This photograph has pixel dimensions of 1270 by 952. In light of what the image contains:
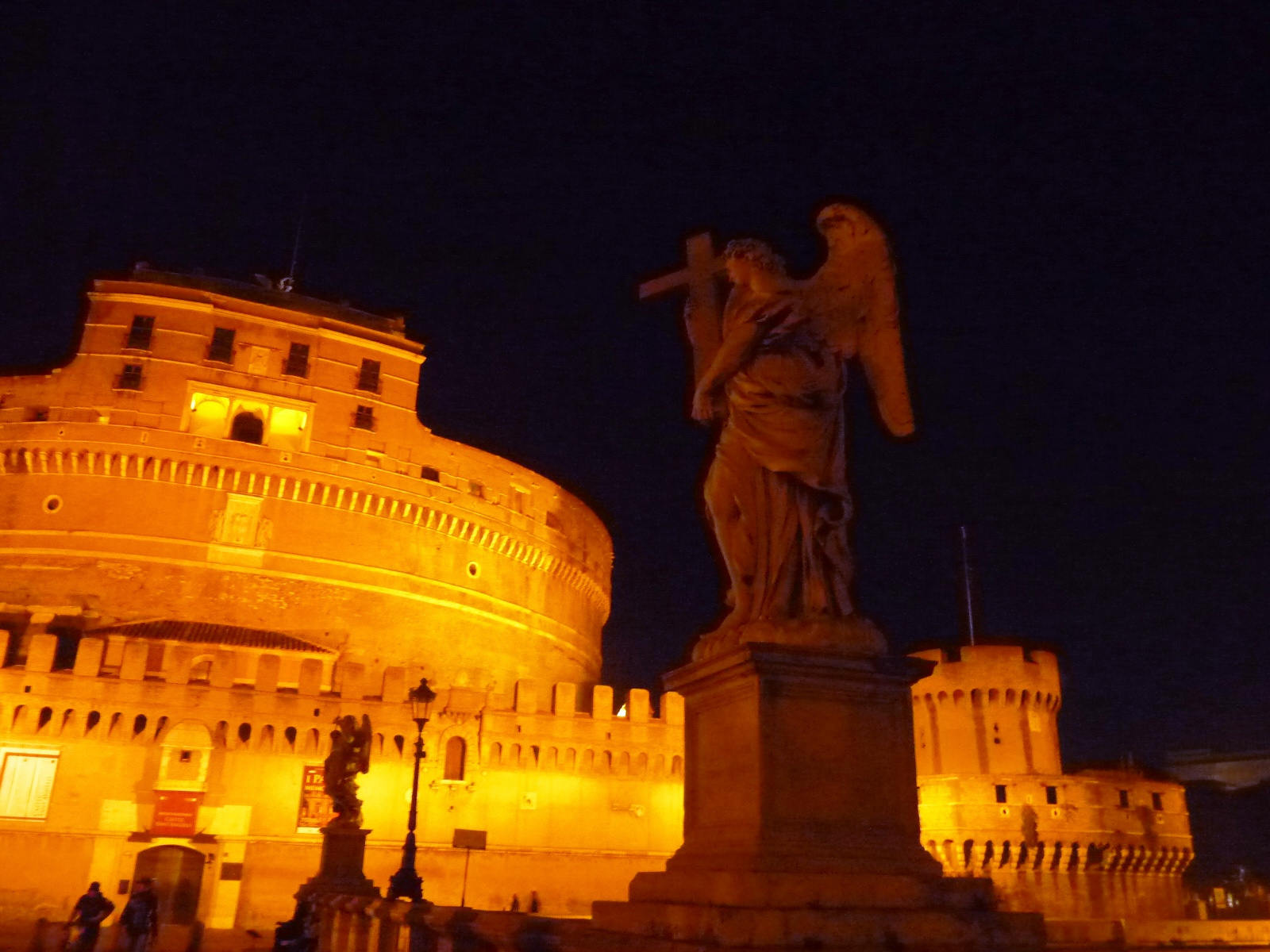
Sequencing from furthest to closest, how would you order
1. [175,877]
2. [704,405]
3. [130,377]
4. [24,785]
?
1. [130,377]
2. [175,877]
3. [24,785]
4. [704,405]

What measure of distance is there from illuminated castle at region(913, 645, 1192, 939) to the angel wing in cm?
3586

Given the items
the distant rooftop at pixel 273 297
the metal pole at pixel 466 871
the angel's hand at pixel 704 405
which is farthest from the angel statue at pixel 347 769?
the distant rooftop at pixel 273 297

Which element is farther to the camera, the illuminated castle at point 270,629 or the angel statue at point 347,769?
the illuminated castle at point 270,629

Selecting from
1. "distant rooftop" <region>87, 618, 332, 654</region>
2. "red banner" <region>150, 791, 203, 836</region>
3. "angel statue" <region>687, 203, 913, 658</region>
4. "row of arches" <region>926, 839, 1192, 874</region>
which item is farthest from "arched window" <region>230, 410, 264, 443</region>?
"angel statue" <region>687, 203, 913, 658</region>

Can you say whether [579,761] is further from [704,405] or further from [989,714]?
[704,405]

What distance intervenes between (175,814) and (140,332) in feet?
57.5

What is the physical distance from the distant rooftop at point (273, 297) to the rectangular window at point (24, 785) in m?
17.8

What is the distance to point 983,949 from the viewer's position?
337cm

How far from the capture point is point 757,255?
471cm

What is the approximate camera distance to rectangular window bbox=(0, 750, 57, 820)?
24750mm

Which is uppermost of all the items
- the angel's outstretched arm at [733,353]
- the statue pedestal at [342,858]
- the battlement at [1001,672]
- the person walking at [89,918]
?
the battlement at [1001,672]

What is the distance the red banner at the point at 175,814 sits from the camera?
25297 mm

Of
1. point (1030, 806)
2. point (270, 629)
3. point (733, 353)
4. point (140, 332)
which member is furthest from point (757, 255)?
point (1030, 806)

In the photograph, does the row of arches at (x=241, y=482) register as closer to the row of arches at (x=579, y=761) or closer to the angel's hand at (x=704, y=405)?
the row of arches at (x=579, y=761)
